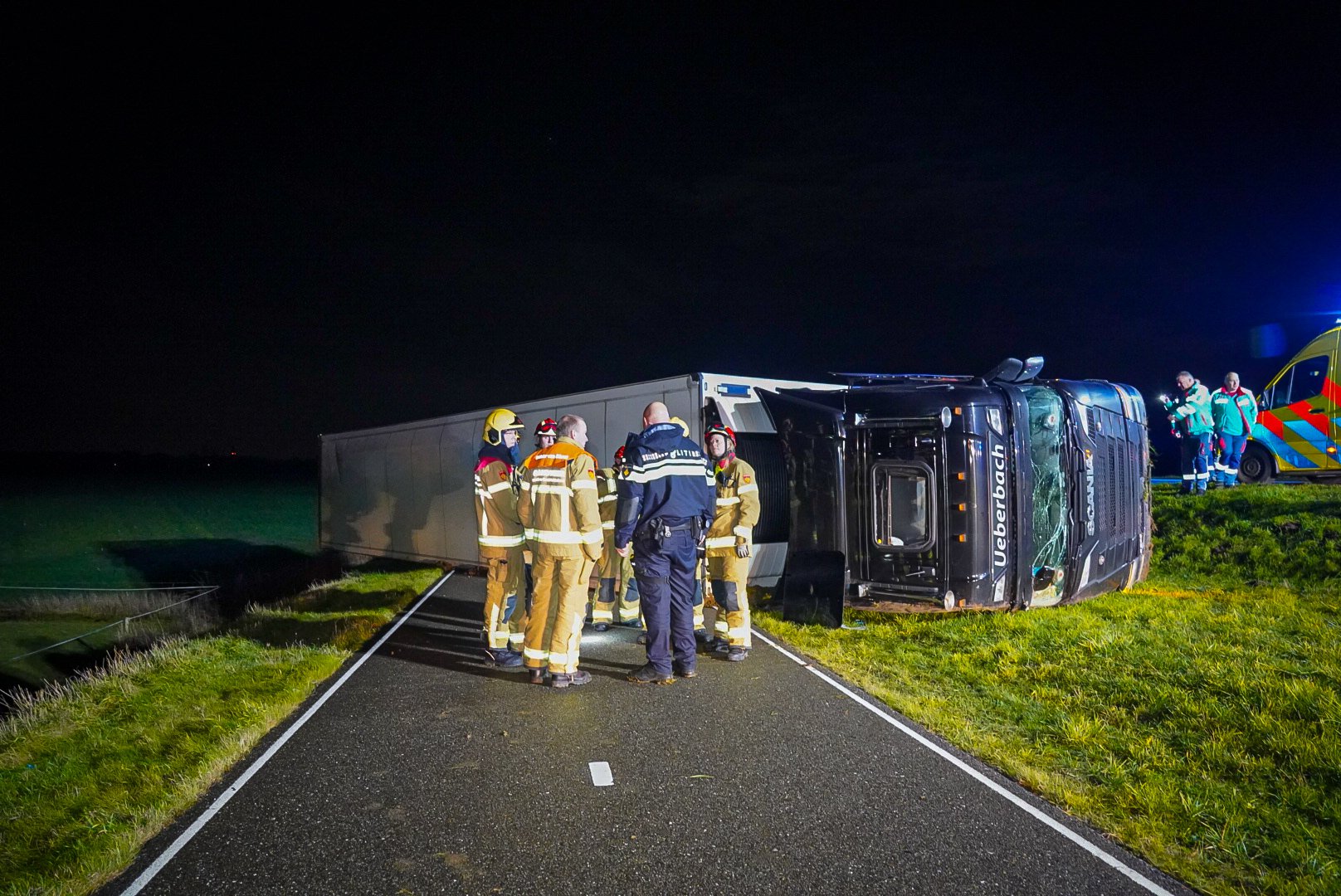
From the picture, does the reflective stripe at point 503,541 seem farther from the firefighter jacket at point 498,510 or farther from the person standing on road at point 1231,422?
the person standing on road at point 1231,422

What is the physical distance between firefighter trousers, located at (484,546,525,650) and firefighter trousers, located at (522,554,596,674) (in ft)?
2.13

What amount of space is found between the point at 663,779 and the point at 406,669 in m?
3.17

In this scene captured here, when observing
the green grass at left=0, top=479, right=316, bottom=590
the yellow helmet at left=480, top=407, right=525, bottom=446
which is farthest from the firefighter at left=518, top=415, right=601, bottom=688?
the green grass at left=0, top=479, right=316, bottom=590

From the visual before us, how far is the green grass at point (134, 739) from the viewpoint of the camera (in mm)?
3320

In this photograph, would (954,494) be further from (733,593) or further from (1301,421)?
(1301,421)

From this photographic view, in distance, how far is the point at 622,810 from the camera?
11.8 ft

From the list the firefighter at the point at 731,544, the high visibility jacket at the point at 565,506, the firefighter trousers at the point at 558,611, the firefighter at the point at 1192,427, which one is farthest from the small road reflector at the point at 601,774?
the firefighter at the point at 1192,427

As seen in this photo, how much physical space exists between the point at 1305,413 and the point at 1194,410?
2.67m

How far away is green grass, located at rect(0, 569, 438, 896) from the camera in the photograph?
332cm

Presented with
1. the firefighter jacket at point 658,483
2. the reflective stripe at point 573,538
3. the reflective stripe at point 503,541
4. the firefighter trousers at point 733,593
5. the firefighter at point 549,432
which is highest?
the firefighter at point 549,432

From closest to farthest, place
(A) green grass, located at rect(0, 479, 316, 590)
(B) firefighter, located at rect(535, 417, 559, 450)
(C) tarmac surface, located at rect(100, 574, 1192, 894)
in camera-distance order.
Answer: (C) tarmac surface, located at rect(100, 574, 1192, 894), (B) firefighter, located at rect(535, 417, 559, 450), (A) green grass, located at rect(0, 479, 316, 590)

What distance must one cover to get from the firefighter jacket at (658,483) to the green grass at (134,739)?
2750 mm

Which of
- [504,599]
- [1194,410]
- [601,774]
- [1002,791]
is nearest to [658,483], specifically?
[504,599]

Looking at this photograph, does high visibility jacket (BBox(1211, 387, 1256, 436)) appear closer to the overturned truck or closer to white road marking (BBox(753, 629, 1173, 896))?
the overturned truck
